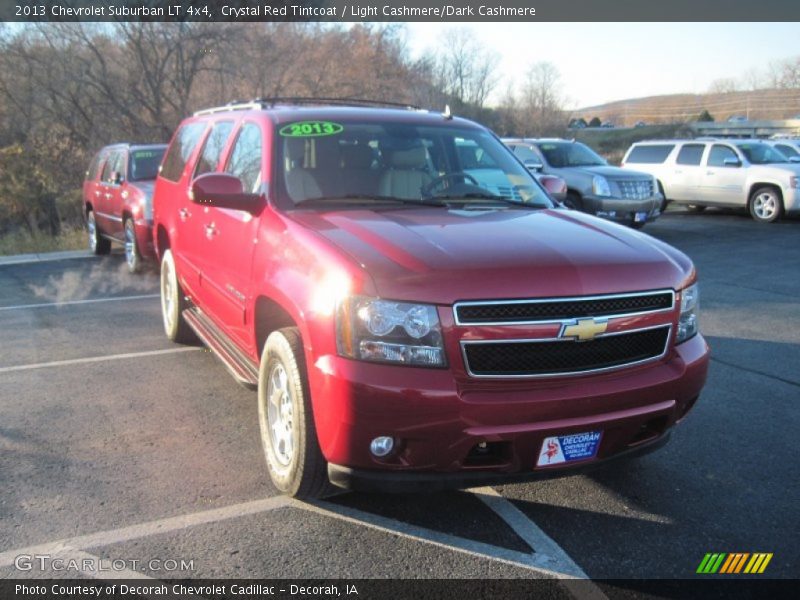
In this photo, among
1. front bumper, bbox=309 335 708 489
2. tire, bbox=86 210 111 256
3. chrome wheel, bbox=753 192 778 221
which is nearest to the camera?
front bumper, bbox=309 335 708 489

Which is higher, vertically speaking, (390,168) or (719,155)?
(390,168)

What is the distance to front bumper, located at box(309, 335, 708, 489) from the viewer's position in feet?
9.04

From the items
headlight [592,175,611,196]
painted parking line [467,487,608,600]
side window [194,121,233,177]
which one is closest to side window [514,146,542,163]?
headlight [592,175,611,196]

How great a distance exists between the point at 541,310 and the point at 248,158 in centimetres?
241

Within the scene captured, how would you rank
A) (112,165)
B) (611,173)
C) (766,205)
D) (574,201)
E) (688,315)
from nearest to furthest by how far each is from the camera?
(688,315)
(112,165)
(611,173)
(574,201)
(766,205)

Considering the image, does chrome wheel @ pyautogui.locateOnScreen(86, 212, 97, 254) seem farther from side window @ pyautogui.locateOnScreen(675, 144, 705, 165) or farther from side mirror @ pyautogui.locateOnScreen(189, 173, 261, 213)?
side window @ pyautogui.locateOnScreen(675, 144, 705, 165)

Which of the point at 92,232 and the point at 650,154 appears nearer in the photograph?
the point at 92,232

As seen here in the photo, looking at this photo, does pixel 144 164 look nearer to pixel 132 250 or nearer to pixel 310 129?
pixel 132 250

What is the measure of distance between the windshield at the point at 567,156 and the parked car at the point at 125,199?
7.46m

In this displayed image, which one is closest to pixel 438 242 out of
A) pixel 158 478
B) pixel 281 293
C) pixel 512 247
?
pixel 512 247

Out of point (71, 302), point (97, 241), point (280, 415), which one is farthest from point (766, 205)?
point (280, 415)

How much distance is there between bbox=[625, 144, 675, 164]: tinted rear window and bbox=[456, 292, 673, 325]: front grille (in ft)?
50.7

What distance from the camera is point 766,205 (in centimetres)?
1541

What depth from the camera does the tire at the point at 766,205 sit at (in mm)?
15164
